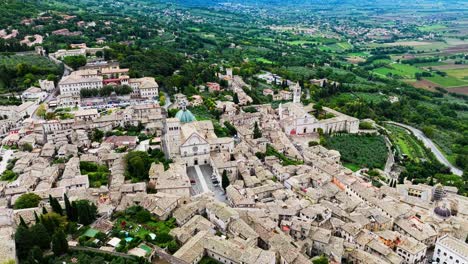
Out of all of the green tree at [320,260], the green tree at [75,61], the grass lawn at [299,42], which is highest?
the green tree at [75,61]

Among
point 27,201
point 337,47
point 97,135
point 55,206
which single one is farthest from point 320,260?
point 337,47

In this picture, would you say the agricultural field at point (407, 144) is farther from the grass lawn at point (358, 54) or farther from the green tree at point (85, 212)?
the grass lawn at point (358, 54)

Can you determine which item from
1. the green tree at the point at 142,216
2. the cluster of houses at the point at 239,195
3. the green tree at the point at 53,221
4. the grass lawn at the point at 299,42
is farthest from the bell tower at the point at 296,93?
the grass lawn at the point at 299,42

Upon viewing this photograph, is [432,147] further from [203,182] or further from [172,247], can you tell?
[172,247]

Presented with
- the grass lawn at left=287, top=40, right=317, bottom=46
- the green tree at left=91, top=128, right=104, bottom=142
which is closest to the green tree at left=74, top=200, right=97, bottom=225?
the green tree at left=91, top=128, right=104, bottom=142

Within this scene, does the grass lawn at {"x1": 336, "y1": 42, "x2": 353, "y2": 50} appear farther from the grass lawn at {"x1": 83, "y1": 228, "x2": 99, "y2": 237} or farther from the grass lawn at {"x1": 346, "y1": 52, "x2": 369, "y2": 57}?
the grass lawn at {"x1": 83, "y1": 228, "x2": 99, "y2": 237}

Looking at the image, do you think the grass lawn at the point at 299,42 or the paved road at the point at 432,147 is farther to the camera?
the grass lawn at the point at 299,42

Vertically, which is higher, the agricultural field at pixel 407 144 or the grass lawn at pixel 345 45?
the agricultural field at pixel 407 144

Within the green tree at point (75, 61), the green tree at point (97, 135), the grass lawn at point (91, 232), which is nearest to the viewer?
the grass lawn at point (91, 232)
